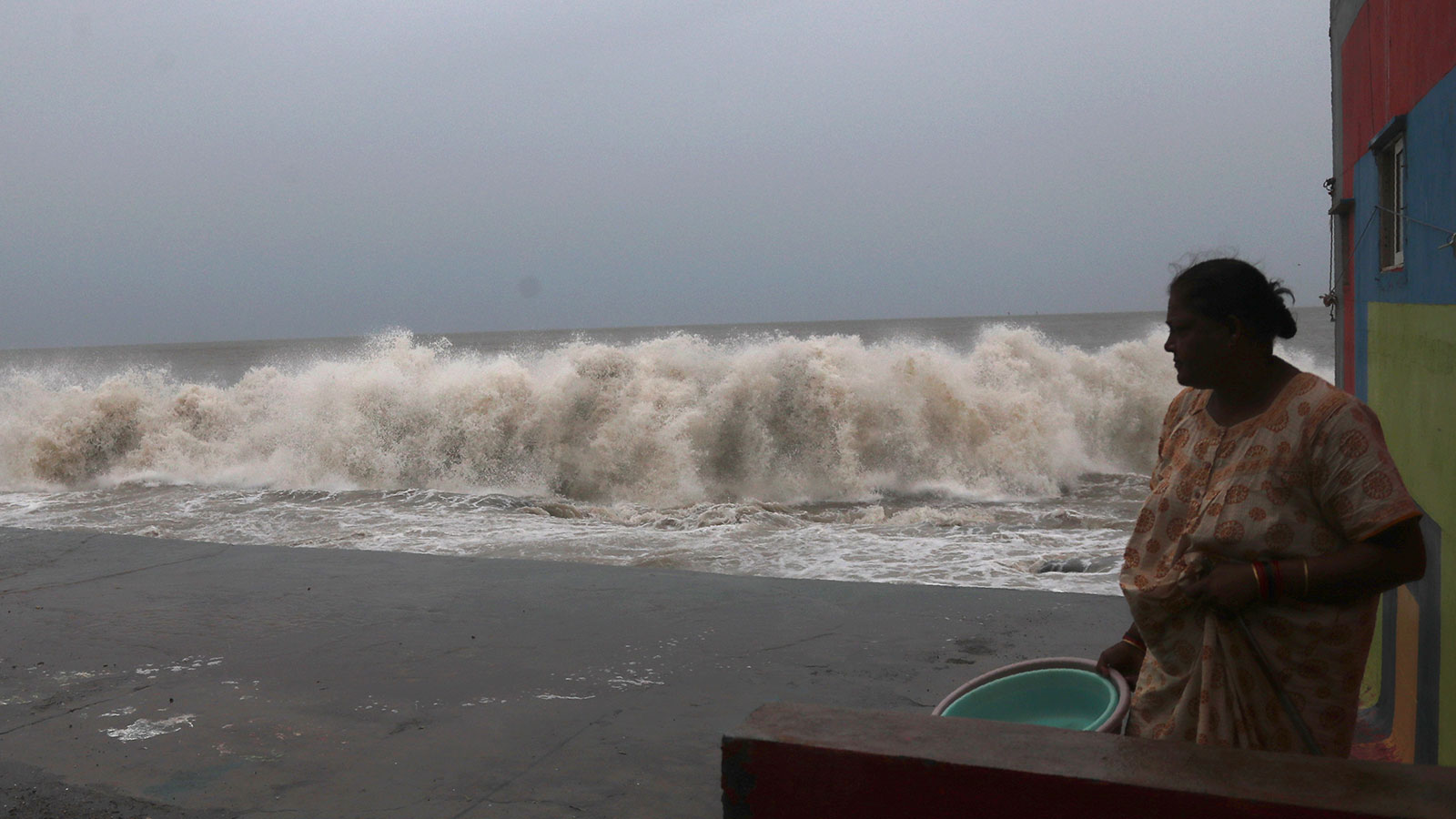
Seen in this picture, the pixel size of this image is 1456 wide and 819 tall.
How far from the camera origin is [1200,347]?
5.51ft

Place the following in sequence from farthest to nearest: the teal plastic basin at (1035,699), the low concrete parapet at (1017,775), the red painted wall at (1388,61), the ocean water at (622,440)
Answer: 1. the ocean water at (622,440)
2. the red painted wall at (1388,61)
3. the teal plastic basin at (1035,699)
4. the low concrete parapet at (1017,775)

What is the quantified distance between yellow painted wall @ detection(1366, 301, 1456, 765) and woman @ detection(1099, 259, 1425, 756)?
0.78m

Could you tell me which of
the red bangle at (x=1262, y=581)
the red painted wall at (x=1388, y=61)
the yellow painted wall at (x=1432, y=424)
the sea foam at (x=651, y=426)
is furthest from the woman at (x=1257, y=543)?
the sea foam at (x=651, y=426)

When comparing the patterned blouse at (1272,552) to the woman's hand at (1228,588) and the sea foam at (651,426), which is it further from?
the sea foam at (651,426)

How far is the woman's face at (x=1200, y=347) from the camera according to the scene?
5.49 feet

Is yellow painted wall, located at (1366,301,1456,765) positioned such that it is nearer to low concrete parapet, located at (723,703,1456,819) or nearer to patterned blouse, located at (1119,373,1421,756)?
patterned blouse, located at (1119,373,1421,756)

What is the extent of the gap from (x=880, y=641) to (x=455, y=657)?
151 cm

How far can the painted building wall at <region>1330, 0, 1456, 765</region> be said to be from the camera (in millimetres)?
2240

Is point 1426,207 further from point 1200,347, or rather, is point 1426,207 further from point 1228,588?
point 1228,588

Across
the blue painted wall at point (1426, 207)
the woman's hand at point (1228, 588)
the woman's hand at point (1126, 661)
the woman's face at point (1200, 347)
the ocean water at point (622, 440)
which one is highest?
the blue painted wall at point (1426, 207)

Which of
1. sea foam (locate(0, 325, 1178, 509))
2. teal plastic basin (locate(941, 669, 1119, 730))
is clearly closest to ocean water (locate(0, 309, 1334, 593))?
sea foam (locate(0, 325, 1178, 509))

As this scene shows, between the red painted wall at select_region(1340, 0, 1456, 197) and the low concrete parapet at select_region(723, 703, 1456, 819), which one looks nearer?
the low concrete parapet at select_region(723, 703, 1456, 819)

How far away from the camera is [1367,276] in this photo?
10.6ft

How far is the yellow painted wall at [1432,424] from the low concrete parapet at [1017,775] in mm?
1058
